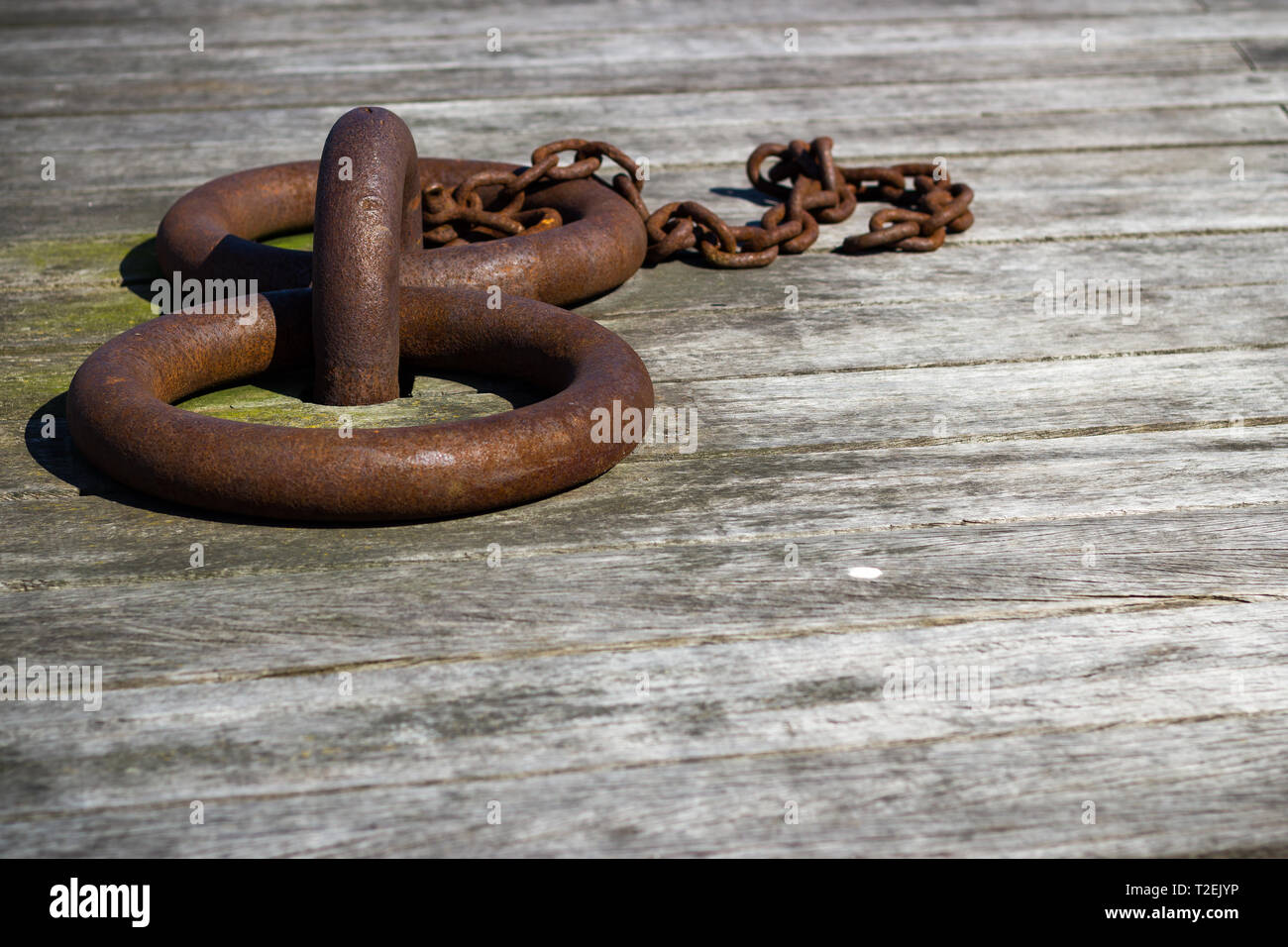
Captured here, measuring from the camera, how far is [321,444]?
2070 mm

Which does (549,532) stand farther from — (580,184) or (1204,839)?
(580,184)

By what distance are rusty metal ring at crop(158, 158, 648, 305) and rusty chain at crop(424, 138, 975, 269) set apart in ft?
0.19

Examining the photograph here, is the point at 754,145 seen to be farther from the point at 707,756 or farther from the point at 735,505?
the point at 707,756

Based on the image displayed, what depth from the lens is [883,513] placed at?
2232 millimetres

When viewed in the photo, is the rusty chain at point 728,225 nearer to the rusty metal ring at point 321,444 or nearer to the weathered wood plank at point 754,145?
the weathered wood plank at point 754,145

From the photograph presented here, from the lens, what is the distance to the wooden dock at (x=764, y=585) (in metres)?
1.60

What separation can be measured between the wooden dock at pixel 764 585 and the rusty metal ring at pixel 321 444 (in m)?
0.07

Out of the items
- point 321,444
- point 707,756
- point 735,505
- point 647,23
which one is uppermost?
point 647,23

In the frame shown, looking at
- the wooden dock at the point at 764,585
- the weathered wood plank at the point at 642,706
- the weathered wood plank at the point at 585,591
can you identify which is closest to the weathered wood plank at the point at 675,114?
the wooden dock at the point at 764,585

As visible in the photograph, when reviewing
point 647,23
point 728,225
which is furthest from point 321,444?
point 647,23

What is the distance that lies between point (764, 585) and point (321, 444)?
2.31 ft

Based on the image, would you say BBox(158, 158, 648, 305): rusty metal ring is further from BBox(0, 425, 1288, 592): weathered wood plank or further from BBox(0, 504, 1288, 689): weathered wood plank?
BBox(0, 504, 1288, 689): weathered wood plank

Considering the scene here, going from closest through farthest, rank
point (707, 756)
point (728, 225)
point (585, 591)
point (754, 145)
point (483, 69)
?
point (707, 756) < point (585, 591) < point (728, 225) < point (754, 145) < point (483, 69)

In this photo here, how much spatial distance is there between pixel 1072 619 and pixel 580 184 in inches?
72.0
